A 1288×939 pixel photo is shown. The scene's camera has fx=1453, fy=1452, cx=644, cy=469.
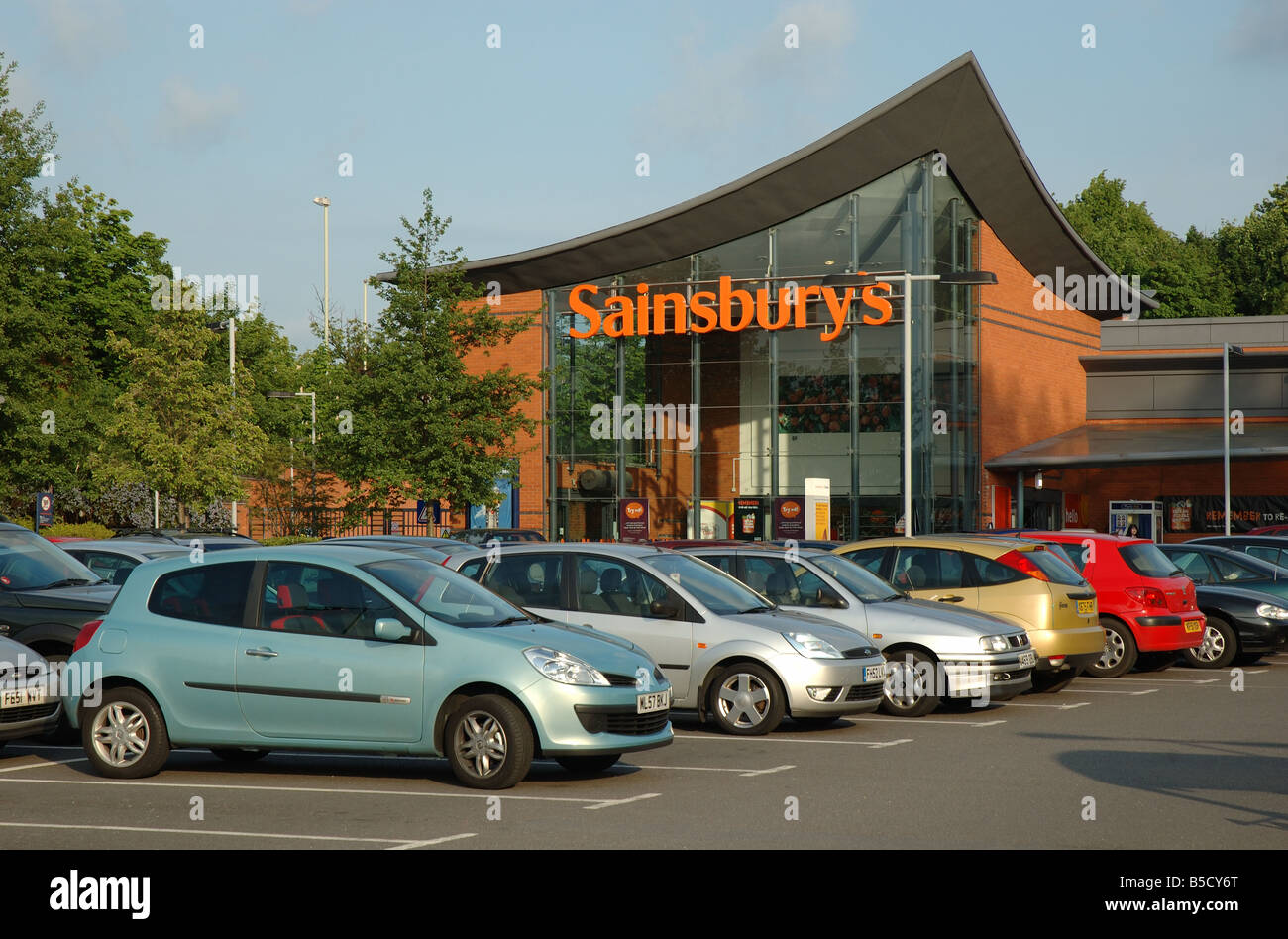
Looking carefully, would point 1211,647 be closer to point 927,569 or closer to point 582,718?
point 927,569

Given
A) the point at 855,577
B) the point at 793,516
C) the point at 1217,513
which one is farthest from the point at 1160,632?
the point at 1217,513

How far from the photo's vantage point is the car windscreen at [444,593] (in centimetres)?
995

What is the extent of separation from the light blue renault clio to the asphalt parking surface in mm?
330

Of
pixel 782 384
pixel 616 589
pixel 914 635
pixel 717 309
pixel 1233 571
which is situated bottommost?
pixel 914 635

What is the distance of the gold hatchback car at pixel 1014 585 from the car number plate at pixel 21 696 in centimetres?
872

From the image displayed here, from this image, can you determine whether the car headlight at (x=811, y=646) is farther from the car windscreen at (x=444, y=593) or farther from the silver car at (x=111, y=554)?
the silver car at (x=111, y=554)

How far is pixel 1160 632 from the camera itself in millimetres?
17484

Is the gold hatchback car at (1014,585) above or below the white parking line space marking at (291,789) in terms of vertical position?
above

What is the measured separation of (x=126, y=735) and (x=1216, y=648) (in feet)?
48.1

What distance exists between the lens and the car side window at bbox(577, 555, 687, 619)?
12.6m

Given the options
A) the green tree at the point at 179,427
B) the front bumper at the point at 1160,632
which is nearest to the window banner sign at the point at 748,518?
the green tree at the point at 179,427

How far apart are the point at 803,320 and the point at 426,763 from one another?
28036 mm
